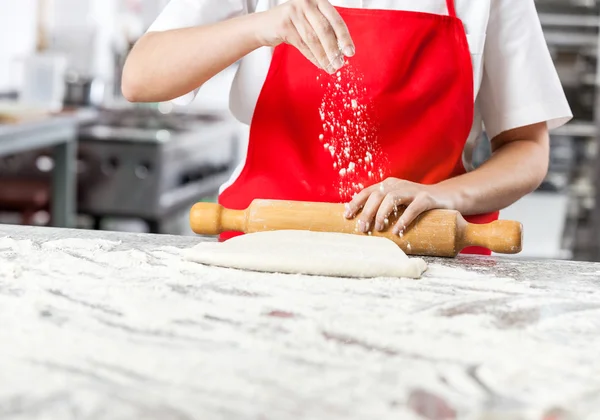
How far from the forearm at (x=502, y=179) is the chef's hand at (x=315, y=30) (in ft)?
1.01

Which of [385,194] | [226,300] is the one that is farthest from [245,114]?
[226,300]

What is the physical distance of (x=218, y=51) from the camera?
1.34 m

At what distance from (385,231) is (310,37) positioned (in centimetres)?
29

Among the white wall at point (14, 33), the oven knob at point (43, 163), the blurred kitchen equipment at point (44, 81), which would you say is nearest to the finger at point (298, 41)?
the oven knob at point (43, 163)

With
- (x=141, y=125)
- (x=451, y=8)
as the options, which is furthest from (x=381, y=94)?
(x=141, y=125)

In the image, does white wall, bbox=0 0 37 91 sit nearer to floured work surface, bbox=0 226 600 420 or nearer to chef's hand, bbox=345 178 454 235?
Answer: chef's hand, bbox=345 178 454 235

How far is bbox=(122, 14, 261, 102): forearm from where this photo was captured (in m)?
1.31

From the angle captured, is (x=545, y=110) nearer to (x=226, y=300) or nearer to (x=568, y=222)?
(x=226, y=300)

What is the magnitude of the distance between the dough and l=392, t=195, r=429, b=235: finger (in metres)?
0.05

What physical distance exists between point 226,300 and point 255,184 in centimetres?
56

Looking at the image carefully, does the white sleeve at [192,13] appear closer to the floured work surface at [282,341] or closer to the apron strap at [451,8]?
the apron strap at [451,8]

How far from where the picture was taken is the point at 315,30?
3.82ft

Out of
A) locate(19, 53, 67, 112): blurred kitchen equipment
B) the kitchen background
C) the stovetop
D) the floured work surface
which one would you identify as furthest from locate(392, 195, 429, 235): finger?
locate(19, 53, 67, 112): blurred kitchen equipment

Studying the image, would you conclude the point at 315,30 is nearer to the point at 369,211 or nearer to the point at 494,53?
the point at 369,211
